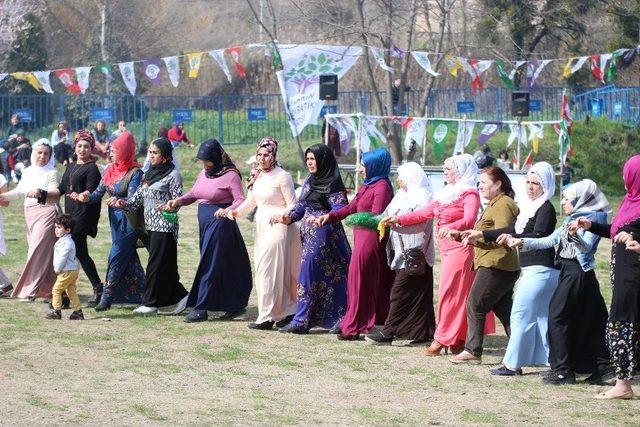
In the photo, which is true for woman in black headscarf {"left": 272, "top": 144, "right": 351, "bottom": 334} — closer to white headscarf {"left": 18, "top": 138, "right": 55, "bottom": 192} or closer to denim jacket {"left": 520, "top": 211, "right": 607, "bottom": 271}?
denim jacket {"left": 520, "top": 211, "right": 607, "bottom": 271}

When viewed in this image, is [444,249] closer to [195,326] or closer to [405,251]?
[405,251]

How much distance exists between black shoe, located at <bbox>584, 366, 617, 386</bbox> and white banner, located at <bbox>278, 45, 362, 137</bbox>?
54.1ft

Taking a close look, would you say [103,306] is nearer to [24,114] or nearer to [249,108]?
[249,108]

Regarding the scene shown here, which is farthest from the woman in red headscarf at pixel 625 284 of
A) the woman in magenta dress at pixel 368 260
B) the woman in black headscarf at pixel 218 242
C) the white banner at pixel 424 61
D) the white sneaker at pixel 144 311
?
the white banner at pixel 424 61

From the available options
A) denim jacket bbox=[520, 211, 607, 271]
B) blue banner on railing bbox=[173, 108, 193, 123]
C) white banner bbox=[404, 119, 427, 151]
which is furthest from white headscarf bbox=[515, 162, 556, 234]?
blue banner on railing bbox=[173, 108, 193, 123]

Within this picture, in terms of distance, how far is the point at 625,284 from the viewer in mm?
7301

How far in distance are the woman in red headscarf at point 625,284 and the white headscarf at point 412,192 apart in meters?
1.98

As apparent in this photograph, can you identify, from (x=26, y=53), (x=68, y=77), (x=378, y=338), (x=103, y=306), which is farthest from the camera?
(x=26, y=53)

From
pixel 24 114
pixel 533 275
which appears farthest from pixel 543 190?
pixel 24 114

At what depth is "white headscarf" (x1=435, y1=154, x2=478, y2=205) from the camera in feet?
28.9

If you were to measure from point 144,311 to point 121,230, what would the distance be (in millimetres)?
773

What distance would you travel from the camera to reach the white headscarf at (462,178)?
882 centimetres

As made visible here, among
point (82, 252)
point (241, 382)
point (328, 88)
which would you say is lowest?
point (241, 382)

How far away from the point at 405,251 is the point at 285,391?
1928 millimetres
